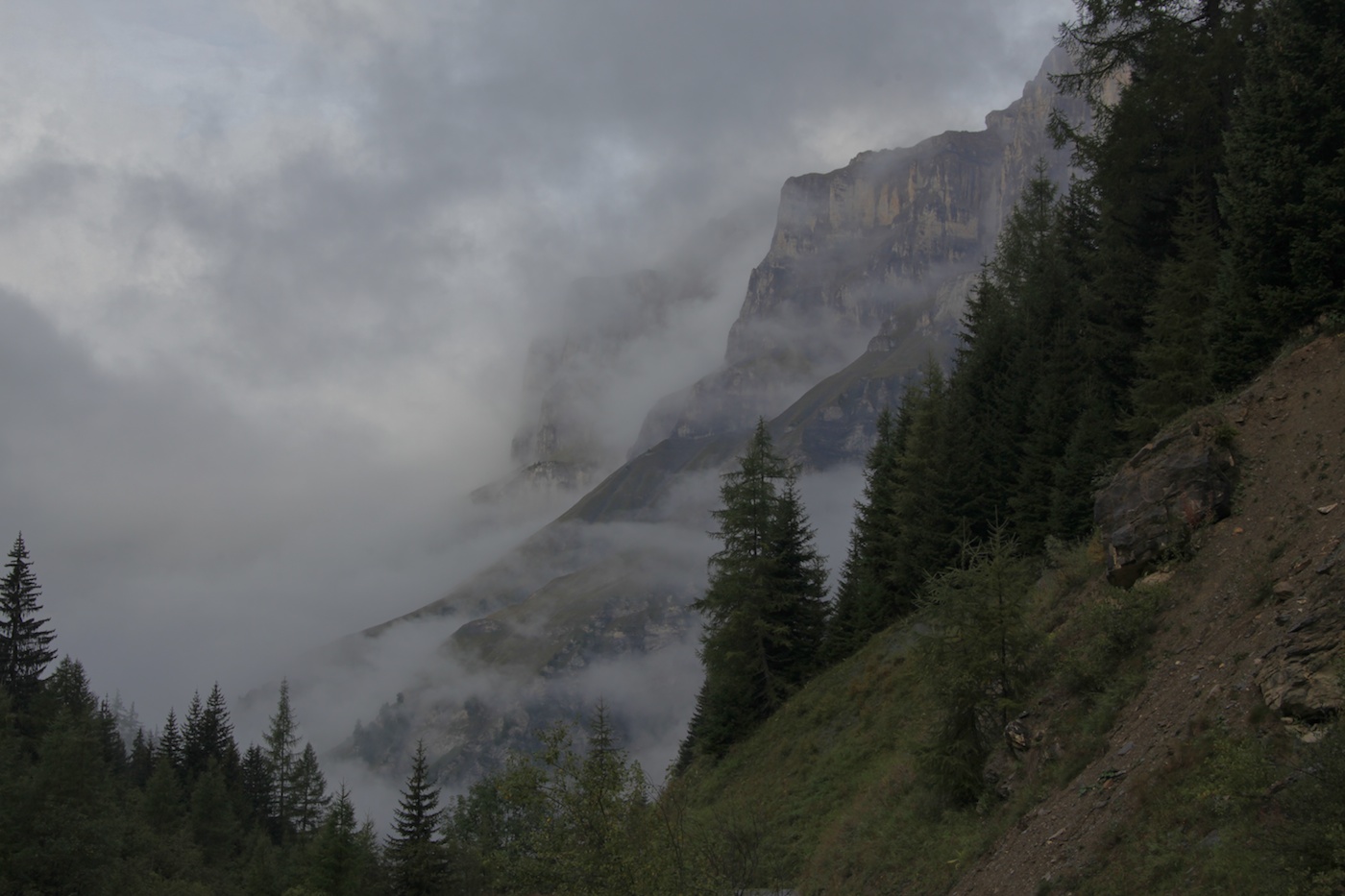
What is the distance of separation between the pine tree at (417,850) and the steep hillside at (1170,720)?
920 inches

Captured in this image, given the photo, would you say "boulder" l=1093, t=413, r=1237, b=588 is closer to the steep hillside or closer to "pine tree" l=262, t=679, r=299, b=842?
the steep hillside

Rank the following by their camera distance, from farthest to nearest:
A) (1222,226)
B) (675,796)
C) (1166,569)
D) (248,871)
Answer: (248,871)
(1222,226)
(675,796)
(1166,569)

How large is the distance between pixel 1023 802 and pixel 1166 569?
19.0ft

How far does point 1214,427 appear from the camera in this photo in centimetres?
1906

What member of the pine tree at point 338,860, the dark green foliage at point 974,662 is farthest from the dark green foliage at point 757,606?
the dark green foliage at point 974,662

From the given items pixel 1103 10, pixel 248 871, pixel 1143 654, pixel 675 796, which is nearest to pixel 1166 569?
pixel 1143 654

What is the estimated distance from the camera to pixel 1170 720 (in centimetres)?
1395

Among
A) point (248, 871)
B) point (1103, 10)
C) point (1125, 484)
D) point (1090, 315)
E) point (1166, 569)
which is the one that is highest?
point (1103, 10)

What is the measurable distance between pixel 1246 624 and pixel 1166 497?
181 inches

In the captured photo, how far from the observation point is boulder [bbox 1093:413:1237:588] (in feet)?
59.5

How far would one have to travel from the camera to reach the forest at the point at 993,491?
1761 centimetres

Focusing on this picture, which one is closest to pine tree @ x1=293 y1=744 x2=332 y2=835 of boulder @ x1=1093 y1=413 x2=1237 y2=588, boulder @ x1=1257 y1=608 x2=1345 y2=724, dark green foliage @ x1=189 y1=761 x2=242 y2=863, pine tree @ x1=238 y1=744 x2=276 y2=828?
pine tree @ x1=238 y1=744 x2=276 y2=828

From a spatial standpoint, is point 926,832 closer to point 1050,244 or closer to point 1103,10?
point 1103,10

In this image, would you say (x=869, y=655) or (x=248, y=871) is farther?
(x=248, y=871)
